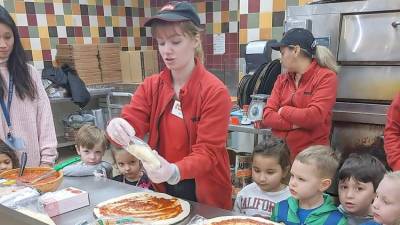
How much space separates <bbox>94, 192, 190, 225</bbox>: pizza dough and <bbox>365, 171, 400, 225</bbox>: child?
624mm

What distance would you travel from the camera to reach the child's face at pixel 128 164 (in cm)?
196

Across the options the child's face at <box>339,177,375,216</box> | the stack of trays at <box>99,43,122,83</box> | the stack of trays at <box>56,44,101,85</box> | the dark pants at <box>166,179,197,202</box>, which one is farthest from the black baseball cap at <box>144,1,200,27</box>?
the stack of trays at <box>99,43,122,83</box>

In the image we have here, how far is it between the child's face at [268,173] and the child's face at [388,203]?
1.93ft

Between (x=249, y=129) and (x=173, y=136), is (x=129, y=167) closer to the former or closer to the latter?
(x=173, y=136)

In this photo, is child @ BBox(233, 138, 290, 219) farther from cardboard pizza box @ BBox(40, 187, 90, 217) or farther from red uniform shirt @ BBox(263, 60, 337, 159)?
cardboard pizza box @ BBox(40, 187, 90, 217)

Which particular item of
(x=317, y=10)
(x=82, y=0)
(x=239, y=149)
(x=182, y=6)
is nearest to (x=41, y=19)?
(x=82, y=0)

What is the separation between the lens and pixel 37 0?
461 centimetres

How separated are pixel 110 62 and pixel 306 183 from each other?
13.7 feet

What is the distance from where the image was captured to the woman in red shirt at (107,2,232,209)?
1.29 m

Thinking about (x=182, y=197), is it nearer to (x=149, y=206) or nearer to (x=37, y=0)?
(x=149, y=206)

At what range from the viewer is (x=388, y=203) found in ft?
3.76

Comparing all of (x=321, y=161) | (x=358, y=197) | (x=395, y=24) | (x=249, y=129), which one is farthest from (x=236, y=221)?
(x=395, y=24)

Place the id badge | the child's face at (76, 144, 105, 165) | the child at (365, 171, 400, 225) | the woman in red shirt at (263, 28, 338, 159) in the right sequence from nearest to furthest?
the child at (365, 171, 400, 225) < the id badge < the child's face at (76, 144, 105, 165) < the woman in red shirt at (263, 28, 338, 159)

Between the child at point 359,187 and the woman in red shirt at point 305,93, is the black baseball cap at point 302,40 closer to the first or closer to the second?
the woman in red shirt at point 305,93
